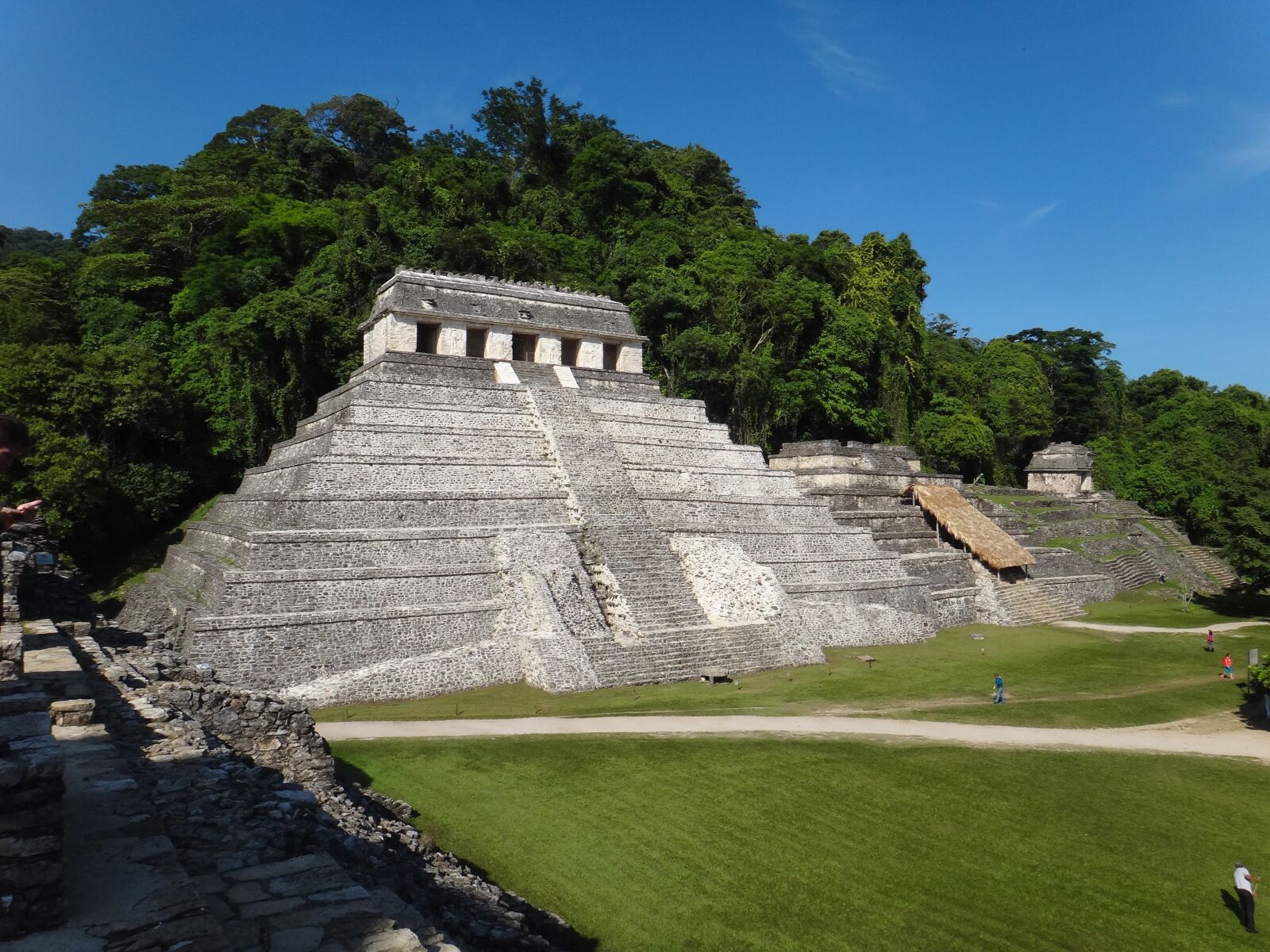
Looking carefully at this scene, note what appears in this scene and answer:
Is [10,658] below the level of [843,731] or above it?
above

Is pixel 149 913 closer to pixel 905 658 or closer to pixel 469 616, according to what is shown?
pixel 469 616

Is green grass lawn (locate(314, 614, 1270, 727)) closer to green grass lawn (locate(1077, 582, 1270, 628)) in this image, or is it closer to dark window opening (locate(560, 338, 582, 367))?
green grass lawn (locate(1077, 582, 1270, 628))

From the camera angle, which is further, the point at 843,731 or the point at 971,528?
the point at 971,528

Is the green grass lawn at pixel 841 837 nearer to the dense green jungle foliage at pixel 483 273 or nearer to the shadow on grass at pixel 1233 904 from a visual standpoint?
the shadow on grass at pixel 1233 904

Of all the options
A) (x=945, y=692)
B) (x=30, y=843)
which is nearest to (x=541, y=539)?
(x=945, y=692)

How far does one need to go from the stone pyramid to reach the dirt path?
6821 mm

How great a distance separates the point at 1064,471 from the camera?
4572 centimetres

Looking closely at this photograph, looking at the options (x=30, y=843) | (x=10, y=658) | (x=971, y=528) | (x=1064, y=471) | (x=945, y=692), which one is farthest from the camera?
(x=1064, y=471)

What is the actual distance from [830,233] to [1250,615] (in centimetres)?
3686

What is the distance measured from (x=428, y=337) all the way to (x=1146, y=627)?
27.3m

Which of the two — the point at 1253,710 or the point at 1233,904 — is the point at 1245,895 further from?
the point at 1253,710

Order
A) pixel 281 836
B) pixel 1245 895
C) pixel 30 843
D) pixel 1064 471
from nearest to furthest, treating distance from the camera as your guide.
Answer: pixel 30 843 → pixel 281 836 → pixel 1245 895 → pixel 1064 471

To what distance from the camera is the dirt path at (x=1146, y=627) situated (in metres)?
27.0

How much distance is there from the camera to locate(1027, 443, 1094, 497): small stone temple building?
45.4 metres
